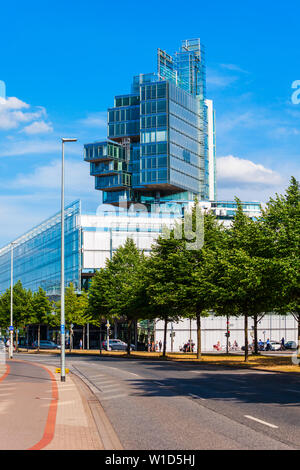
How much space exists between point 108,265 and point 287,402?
153 feet

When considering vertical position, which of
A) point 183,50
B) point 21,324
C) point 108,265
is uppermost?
point 183,50

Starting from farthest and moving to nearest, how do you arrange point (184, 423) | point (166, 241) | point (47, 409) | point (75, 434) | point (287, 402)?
point (166, 241) → point (287, 402) → point (47, 409) → point (184, 423) → point (75, 434)

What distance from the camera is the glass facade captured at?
100m

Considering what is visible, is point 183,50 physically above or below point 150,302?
above

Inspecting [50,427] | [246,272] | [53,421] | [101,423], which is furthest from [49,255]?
[50,427]

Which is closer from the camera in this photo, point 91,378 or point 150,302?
point 91,378

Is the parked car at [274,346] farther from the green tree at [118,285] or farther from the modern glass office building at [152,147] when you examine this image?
the modern glass office building at [152,147]

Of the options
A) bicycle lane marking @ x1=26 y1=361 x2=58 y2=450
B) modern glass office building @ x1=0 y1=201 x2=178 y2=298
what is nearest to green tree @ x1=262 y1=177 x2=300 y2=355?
bicycle lane marking @ x1=26 y1=361 x2=58 y2=450

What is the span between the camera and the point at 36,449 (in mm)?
9289

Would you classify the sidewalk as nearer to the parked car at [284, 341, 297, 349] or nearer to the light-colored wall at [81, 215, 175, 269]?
the parked car at [284, 341, 297, 349]

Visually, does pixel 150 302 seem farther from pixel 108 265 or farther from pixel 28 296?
pixel 28 296

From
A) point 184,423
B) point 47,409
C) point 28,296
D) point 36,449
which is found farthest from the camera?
point 28,296

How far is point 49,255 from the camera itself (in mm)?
112250

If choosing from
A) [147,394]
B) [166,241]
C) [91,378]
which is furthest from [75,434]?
[166,241]
